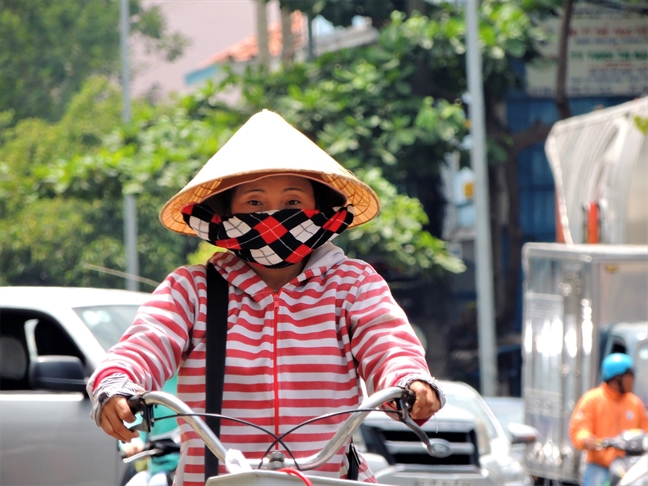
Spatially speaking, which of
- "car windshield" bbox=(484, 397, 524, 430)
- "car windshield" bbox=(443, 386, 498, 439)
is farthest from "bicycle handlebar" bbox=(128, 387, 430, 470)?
"car windshield" bbox=(484, 397, 524, 430)

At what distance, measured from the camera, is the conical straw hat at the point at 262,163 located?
2.65 m

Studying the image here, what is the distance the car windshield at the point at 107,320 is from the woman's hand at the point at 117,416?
407 centimetres

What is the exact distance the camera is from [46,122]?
29.6 m

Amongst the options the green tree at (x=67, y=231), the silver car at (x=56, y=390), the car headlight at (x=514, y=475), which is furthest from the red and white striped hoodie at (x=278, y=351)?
the green tree at (x=67, y=231)

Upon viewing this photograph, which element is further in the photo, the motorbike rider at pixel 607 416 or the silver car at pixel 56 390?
the motorbike rider at pixel 607 416

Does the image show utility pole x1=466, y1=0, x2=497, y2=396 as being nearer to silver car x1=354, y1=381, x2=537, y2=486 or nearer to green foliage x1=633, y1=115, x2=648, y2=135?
green foliage x1=633, y1=115, x2=648, y2=135

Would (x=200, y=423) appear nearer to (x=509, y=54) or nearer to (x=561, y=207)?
(x=561, y=207)

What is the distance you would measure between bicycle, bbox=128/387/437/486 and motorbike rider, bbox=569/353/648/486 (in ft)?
21.9

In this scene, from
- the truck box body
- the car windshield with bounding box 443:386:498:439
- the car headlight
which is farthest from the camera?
the truck box body

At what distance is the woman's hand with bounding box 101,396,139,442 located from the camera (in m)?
2.29

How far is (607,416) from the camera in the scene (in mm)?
8875

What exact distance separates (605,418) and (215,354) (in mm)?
6862

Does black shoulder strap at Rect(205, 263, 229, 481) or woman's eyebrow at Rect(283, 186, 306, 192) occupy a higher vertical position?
woman's eyebrow at Rect(283, 186, 306, 192)

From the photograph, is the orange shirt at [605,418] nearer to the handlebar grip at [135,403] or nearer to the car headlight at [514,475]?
the car headlight at [514,475]
